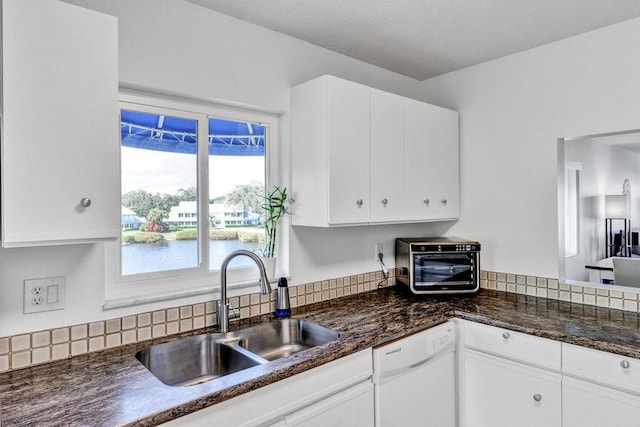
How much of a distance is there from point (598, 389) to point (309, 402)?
48.4 inches

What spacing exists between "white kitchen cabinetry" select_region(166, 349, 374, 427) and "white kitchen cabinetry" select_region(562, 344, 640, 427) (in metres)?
0.88

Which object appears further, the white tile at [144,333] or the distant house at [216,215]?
the distant house at [216,215]

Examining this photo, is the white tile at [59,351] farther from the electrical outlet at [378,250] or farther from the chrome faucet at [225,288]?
the electrical outlet at [378,250]

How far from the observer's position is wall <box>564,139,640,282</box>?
4770 millimetres

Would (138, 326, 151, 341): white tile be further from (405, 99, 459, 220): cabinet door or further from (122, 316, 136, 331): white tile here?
(405, 99, 459, 220): cabinet door

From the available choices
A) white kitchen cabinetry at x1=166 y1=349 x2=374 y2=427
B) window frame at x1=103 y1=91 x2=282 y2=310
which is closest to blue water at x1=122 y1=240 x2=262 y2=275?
window frame at x1=103 y1=91 x2=282 y2=310

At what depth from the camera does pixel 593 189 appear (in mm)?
5102

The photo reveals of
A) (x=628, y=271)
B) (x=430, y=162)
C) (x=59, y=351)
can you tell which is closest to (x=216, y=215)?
(x=59, y=351)

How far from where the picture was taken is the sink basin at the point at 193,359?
162 centimetres

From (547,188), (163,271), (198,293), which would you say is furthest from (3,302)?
(547,188)

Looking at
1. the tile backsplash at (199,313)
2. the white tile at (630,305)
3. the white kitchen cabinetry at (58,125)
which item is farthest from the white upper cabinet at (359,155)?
the white tile at (630,305)

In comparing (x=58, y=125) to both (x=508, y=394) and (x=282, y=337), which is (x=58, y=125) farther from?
(x=508, y=394)

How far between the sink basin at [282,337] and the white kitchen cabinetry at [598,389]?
1054 millimetres

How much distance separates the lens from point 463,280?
251 centimetres
